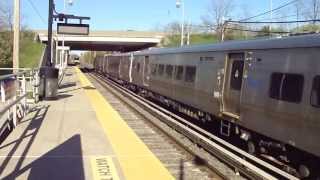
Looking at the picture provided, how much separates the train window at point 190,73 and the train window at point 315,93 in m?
9.10

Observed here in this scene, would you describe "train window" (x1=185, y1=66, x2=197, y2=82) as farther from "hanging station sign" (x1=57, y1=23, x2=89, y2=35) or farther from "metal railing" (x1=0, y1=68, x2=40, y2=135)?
"hanging station sign" (x1=57, y1=23, x2=89, y2=35)

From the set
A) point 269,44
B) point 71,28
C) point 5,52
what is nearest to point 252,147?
point 269,44

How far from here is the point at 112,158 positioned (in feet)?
40.3

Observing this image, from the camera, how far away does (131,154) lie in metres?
12.9

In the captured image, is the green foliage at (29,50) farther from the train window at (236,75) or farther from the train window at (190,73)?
the train window at (236,75)

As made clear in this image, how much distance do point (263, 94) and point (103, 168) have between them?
11.9 feet

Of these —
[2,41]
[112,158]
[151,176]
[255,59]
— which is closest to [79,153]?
[112,158]

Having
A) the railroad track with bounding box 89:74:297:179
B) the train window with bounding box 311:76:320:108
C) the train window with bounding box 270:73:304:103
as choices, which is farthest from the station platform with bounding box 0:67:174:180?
the train window with bounding box 311:76:320:108

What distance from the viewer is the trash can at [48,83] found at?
2616 cm

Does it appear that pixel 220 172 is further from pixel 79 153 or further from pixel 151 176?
pixel 79 153

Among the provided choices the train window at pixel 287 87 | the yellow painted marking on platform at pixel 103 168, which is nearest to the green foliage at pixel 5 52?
the yellow painted marking on platform at pixel 103 168

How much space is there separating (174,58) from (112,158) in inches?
456

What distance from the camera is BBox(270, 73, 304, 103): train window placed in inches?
413

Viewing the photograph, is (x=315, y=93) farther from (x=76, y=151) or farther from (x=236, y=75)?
(x=76, y=151)
